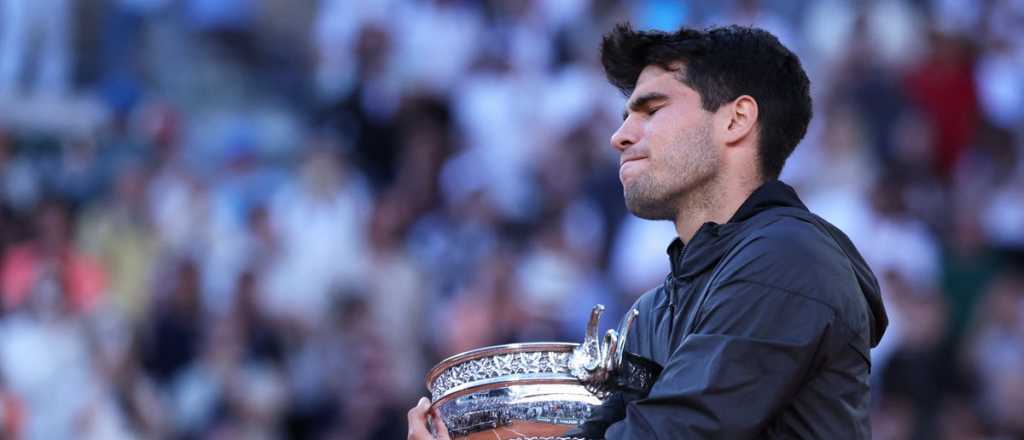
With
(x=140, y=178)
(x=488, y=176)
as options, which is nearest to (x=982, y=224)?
(x=488, y=176)

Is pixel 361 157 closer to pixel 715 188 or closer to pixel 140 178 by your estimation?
pixel 140 178

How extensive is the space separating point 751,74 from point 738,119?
10 cm

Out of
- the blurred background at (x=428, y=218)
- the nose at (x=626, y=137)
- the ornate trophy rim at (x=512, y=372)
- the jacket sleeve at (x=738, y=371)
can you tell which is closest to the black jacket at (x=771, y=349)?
the jacket sleeve at (x=738, y=371)

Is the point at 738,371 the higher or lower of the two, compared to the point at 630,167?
lower

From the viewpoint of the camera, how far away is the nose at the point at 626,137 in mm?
3299

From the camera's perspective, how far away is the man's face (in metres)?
3.24

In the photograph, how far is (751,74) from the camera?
130 inches

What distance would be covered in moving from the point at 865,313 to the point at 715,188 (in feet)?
1.49

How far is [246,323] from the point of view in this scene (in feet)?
28.8

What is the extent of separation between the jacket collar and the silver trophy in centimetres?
16

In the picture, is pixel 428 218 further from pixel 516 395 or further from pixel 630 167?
pixel 516 395

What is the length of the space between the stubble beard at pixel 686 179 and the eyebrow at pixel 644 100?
104 mm

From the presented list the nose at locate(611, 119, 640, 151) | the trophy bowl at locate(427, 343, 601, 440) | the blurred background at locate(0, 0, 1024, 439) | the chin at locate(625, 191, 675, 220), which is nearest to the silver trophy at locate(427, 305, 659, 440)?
the trophy bowl at locate(427, 343, 601, 440)

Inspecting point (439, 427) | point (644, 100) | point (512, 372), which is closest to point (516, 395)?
point (512, 372)
